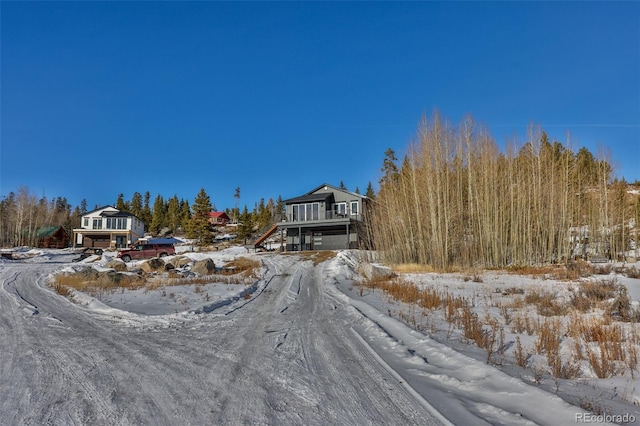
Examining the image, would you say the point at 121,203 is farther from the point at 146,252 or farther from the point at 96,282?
the point at 96,282

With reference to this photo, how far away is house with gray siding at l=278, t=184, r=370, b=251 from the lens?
119 feet

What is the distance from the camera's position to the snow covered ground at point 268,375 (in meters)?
3.34

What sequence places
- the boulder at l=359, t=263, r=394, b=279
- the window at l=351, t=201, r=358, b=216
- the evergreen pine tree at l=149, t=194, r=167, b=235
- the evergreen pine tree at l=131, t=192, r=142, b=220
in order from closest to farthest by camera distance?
1. the boulder at l=359, t=263, r=394, b=279
2. the window at l=351, t=201, r=358, b=216
3. the evergreen pine tree at l=149, t=194, r=167, b=235
4. the evergreen pine tree at l=131, t=192, r=142, b=220

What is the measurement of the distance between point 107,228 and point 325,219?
37.1m

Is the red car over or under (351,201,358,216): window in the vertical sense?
under

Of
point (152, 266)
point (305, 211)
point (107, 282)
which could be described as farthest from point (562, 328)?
point (305, 211)

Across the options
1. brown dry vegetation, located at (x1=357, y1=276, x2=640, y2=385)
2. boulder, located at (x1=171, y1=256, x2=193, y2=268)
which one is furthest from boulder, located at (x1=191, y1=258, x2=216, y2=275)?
brown dry vegetation, located at (x1=357, y1=276, x2=640, y2=385)

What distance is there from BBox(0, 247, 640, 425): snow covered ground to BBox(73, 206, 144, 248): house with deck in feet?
164

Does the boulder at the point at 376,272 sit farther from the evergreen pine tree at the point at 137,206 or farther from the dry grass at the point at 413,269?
the evergreen pine tree at the point at 137,206

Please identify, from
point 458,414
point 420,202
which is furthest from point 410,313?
point 420,202

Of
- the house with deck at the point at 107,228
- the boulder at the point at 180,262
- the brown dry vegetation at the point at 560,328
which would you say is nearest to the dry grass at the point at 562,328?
the brown dry vegetation at the point at 560,328

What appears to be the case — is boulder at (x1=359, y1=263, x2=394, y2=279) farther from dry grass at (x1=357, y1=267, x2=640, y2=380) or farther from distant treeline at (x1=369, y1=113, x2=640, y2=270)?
dry grass at (x1=357, y1=267, x2=640, y2=380)

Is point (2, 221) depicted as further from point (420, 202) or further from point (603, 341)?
point (603, 341)

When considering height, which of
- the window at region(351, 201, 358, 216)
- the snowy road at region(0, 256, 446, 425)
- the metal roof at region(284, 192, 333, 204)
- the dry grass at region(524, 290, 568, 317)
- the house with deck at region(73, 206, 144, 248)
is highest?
the metal roof at region(284, 192, 333, 204)
